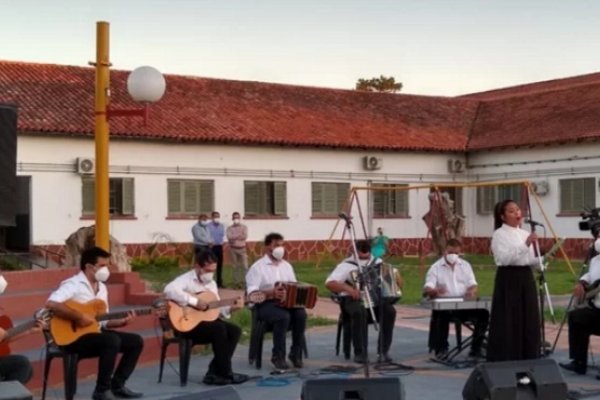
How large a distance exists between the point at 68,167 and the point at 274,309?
626 inches

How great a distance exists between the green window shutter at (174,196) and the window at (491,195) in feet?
31.8

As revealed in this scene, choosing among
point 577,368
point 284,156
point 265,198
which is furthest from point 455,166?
point 577,368

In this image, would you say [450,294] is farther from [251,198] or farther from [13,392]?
[251,198]

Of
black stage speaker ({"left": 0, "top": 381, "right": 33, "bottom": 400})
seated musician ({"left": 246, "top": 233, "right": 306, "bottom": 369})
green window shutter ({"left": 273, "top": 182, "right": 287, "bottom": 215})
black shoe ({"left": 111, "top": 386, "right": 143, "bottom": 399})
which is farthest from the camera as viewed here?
green window shutter ({"left": 273, "top": 182, "right": 287, "bottom": 215})

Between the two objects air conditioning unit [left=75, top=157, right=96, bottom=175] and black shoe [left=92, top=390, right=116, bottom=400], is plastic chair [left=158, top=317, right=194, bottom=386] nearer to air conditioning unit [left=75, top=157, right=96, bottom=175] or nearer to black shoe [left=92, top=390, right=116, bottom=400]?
black shoe [left=92, top=390, right=116, bottom=400]

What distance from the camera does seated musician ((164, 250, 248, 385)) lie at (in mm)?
10727

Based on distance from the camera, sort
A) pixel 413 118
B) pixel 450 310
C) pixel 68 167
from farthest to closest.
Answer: pixel 413 118
pixel 68 167
pixel 450 310

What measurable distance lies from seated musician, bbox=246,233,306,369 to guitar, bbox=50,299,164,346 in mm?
2337

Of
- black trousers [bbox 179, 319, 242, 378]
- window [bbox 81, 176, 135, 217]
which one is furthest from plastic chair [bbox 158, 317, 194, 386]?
window [bbox 81, 176, 135, 217]

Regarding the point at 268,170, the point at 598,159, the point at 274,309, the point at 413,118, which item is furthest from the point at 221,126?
the point at 274,309

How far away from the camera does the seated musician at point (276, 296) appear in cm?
1177

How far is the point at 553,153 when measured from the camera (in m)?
31.1

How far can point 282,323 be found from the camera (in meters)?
11.8

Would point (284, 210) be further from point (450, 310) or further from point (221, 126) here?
point (450, 310)
